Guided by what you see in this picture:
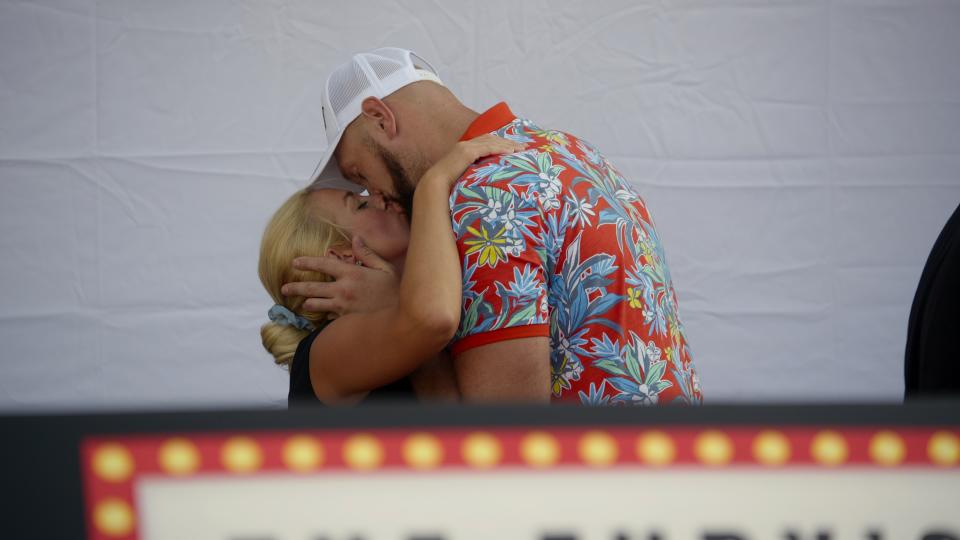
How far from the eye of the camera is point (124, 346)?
2408 millimetres

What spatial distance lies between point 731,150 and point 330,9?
45.3 inches

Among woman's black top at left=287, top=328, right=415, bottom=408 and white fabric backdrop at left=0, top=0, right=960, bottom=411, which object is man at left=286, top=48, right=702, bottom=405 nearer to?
woman's black top at left=287, top=328, right=415, bottom=408

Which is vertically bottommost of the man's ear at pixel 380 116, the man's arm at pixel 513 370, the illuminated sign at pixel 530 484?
the man's arm at pixel 513 370

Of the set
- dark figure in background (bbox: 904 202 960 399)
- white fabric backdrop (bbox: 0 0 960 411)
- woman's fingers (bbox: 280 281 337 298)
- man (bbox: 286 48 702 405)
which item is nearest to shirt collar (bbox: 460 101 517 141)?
man (bbox: 286 48 702 405)

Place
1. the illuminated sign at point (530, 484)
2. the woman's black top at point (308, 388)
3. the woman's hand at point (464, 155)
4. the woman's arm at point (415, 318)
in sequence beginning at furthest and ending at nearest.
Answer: the woman's black top at point (308, 388)
the woman's hand at point (464, 155)
the woman's arm at point (415, 318)
the illuminated sign at point (530, 484)

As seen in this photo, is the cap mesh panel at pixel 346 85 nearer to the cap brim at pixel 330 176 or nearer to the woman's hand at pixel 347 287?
the cap brim at pixel 330 176

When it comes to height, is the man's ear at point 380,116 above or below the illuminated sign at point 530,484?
above

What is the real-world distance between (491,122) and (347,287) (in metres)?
0.38

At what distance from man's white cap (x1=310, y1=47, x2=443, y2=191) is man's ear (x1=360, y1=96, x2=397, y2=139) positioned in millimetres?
14

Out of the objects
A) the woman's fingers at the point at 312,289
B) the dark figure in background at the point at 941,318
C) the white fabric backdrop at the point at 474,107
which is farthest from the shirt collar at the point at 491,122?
the white fabric backdrop at the point at 474,107

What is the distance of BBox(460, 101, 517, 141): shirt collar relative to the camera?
4.83 ft

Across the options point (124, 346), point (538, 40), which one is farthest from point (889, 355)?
point (124, 346)

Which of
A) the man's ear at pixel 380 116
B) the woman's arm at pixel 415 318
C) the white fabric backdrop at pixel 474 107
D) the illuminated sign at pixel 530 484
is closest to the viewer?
the illuminated sign at pixel 530 484

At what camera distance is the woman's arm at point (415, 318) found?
1.18 meters
